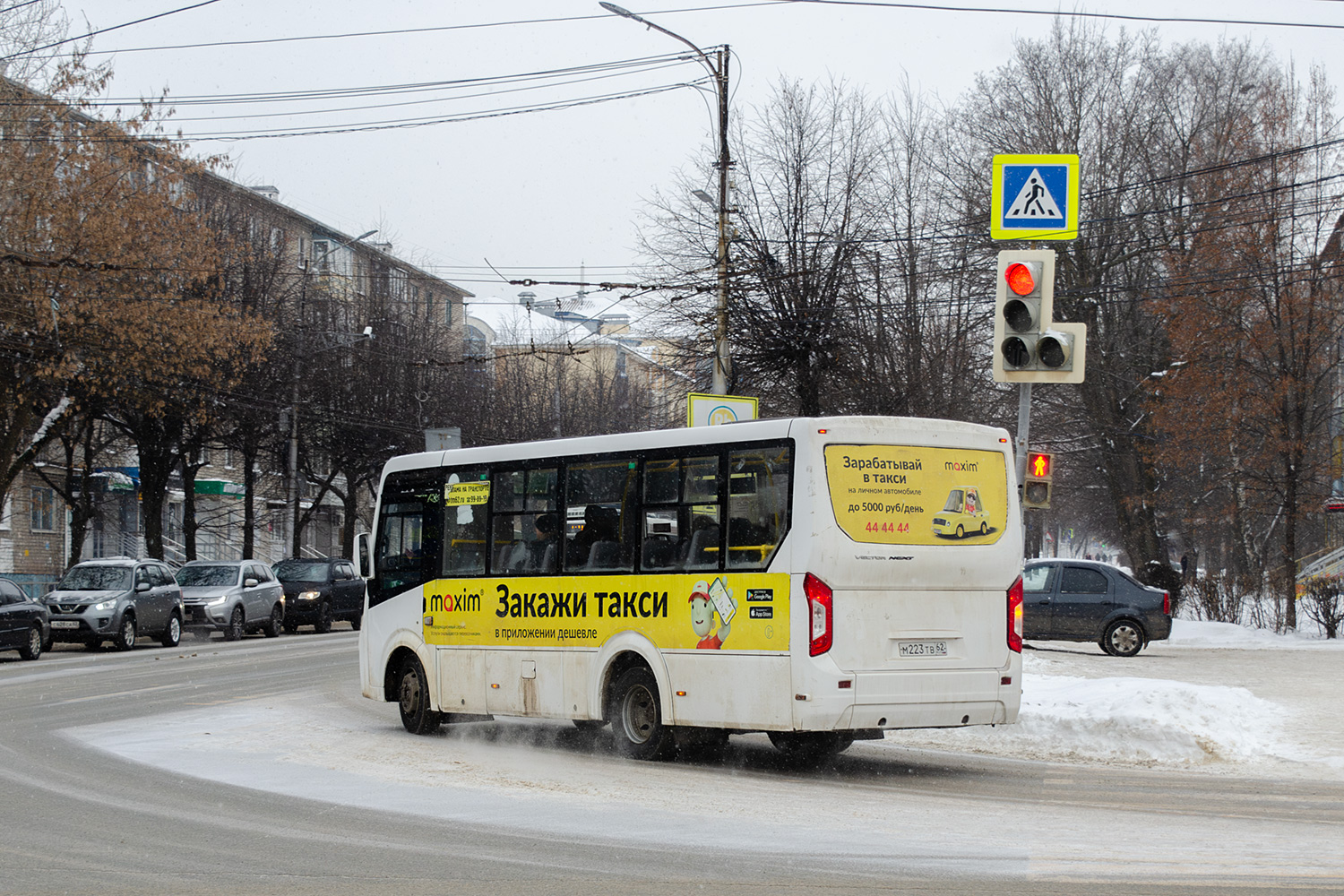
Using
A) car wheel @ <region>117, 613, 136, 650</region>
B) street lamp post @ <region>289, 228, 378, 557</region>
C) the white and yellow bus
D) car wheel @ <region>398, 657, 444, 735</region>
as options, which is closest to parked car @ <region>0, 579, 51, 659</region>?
A: car wheel @ <region>117, 613, 136, 650</region>

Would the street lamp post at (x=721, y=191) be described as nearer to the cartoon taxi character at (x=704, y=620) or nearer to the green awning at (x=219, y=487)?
the cartoon taxi character at (x=704, y=620)

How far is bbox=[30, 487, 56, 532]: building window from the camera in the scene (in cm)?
5097

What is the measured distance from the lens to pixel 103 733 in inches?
552

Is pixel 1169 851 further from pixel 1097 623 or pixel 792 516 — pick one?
pixel 1097 623

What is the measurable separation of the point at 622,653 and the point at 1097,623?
52.5 ft

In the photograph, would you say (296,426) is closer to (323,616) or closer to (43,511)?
(323,616)

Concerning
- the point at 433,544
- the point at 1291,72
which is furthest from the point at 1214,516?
the point at 433,544

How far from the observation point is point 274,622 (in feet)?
120

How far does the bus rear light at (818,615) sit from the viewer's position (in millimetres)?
10508

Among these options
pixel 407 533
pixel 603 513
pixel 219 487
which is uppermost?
pixel 219 487

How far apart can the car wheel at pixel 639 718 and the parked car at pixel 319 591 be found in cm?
2711

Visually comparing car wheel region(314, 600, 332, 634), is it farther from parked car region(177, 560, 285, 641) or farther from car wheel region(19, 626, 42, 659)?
car wheel region(19, 626, 42, 659)

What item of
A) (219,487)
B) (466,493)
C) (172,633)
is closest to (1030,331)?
(466,493)

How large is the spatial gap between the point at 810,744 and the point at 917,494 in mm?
2664
